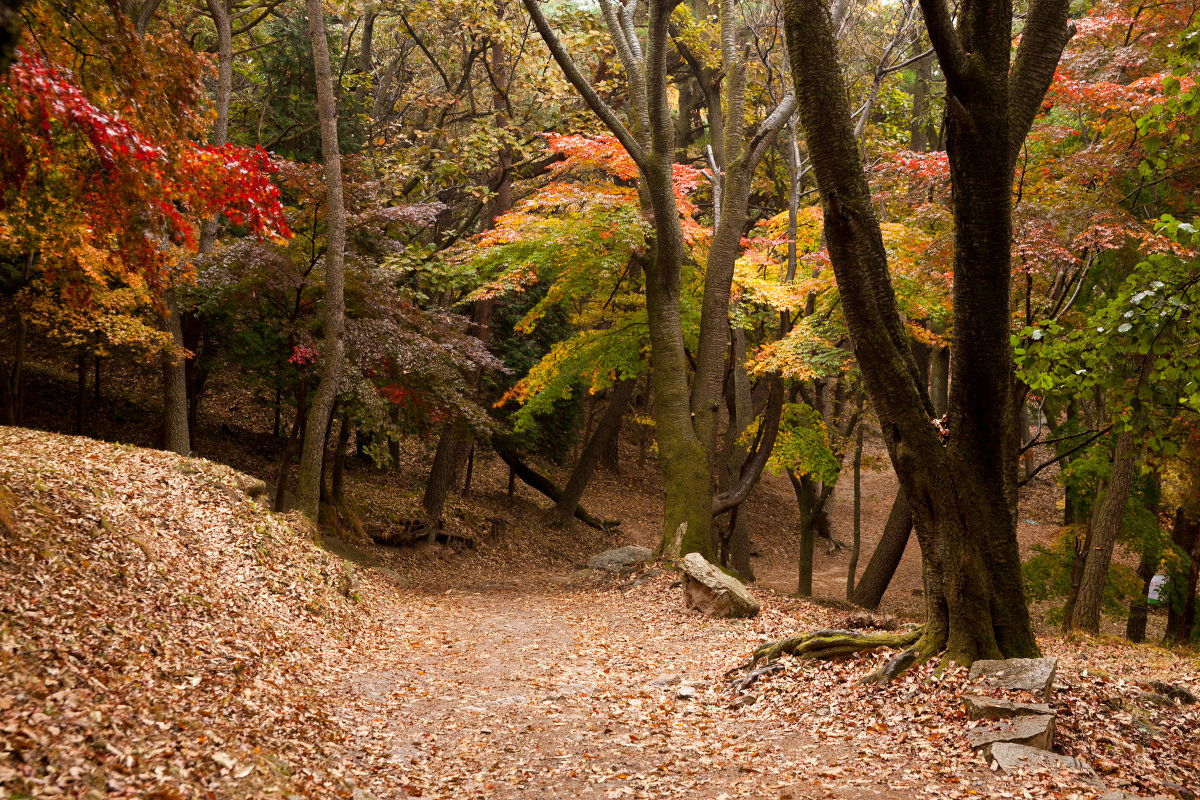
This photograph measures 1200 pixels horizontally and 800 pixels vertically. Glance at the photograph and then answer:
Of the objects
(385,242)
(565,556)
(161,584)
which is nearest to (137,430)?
(385,242)

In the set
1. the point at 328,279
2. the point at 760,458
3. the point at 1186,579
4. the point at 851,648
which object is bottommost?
the point at 1186,579

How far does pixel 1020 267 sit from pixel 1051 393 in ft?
7.28

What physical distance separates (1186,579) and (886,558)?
5.46 m

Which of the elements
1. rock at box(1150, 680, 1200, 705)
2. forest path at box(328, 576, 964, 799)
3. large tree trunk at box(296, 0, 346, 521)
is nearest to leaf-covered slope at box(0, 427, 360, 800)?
forest path at box(328, 576, 964, 799)

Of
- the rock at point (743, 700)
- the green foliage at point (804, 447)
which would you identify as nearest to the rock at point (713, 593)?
the rock at point (743, 700)

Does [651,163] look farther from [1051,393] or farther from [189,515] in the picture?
[189,515]

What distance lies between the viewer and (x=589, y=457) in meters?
18.6

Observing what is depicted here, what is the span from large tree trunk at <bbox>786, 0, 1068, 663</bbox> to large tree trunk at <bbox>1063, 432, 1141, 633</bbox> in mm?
5687

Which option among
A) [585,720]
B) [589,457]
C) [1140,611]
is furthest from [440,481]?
[1140,611]

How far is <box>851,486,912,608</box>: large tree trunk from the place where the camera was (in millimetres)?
10914

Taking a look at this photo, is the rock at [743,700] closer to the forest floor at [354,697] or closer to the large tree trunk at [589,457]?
the forest floor at [354,697]

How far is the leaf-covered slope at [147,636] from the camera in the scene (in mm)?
3143

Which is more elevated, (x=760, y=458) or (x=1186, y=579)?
(x=760, y=458)

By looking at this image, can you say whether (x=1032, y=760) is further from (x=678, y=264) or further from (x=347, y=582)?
(x=678, y=264)
